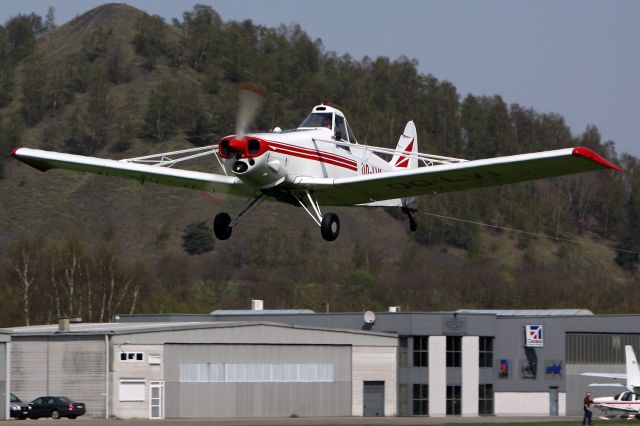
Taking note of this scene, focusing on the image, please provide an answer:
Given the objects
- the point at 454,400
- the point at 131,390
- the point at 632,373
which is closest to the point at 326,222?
the point at 131,390

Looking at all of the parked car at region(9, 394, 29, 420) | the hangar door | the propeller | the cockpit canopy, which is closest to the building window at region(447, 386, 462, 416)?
the hangar door

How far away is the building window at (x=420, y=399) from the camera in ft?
245

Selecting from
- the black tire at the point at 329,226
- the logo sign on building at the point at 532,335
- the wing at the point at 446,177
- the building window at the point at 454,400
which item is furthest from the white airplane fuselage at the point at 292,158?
the logo sign on building at the point at 532,335

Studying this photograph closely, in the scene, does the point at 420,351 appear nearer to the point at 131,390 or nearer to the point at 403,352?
the point at 403,352

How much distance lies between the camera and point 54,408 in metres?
62.7

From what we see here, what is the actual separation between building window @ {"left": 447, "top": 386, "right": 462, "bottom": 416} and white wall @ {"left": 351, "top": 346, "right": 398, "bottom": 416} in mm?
3955

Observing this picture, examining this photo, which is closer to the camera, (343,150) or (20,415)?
(343,150)

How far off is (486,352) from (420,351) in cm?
523

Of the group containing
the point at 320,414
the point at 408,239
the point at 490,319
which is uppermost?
the point at 408,239

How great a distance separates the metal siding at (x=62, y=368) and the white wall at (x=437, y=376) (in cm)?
2109

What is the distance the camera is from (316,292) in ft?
440

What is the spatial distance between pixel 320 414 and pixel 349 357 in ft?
13.2

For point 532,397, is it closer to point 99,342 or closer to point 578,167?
point 99,342

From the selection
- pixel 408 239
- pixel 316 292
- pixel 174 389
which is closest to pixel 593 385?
pixel 174 389
